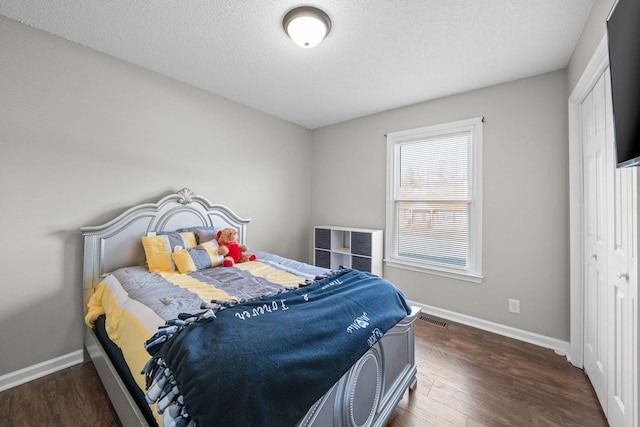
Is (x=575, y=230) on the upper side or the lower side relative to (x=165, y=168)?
lower

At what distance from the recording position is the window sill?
2.74 metres

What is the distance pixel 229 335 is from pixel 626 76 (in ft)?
5.84

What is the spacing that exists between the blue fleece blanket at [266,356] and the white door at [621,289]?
1.17 m

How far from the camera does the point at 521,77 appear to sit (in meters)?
2.45

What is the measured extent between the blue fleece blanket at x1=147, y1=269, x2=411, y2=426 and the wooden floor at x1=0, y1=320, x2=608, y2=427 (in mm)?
794

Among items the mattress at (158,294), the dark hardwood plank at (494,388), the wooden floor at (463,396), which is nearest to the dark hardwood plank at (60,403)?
the wooden floor at (463,396)

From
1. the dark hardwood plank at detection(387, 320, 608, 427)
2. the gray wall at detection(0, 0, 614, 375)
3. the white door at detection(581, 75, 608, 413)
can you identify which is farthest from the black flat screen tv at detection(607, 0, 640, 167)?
the dark hardwood plank at detection(387, 320, 608, 427)

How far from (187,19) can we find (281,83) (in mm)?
1030

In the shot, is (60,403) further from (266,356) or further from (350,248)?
(350,248)

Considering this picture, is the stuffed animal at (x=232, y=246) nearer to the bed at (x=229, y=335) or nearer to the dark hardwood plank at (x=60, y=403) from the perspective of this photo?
the bed at (x=229, y=335)

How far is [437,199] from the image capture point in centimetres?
300

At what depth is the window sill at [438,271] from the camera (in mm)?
2736

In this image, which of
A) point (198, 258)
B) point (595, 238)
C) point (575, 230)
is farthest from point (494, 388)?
point (198, 258)

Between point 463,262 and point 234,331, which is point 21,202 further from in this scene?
point 463,262
